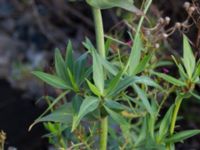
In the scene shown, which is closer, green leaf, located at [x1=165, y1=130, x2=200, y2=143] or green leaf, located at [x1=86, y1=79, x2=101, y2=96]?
green leaf, located at [x1=86, y1=79, x2=101, y2=96]

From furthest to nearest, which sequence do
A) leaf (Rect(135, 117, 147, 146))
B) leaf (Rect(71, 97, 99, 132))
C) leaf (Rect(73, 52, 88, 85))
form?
leaf (Rect(135, 117, 147, 146)) < leaf (Rect(73, 52, 88, 85)) < leaf (Rect(71, 97, 99, 132))

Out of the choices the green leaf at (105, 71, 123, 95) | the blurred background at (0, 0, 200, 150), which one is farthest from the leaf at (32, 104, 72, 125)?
the blurred background at (0, 0, 200, 150)

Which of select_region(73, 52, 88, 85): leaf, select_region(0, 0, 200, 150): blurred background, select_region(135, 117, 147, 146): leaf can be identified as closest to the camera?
select_region(73, 52, 88, 85): leaf

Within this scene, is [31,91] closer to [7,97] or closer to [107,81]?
[7,97]

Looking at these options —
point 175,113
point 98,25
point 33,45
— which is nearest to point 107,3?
point 98,25

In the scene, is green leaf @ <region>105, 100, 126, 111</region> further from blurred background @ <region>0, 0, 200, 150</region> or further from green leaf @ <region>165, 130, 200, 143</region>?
blurred background @ <region>0, 0, 200, 150</region>

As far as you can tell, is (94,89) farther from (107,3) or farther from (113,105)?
(107,3)

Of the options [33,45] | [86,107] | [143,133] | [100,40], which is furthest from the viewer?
[33,45]
